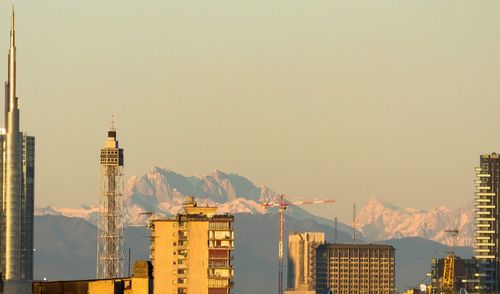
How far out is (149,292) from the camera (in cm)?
8369

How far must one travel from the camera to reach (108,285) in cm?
8344

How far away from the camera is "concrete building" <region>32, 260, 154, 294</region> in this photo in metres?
78.9

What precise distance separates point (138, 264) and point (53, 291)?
6.92 meters

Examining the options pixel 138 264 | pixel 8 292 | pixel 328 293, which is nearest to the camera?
pixel 138 264

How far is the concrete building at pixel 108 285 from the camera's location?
78.9 meters

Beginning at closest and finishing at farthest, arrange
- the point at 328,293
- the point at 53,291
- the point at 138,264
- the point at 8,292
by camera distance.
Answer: the point at 53,291, the point at 138,264, the point at 8,292, the point at 328,293

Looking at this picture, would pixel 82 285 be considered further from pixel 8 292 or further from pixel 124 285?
pixel 8 292

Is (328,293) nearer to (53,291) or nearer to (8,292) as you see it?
(8,292)

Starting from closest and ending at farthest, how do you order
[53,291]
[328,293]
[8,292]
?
1. [53,291]
2. [8,292]
3. [328,293]

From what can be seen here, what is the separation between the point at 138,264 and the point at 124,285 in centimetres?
104

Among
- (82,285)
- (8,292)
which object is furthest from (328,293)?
(82,285)

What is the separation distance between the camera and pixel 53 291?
79.1m

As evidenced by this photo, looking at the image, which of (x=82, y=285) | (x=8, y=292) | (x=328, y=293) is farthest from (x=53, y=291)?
(x=328, y=293)

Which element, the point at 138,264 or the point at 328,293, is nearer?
Answer: the point at 138,264
